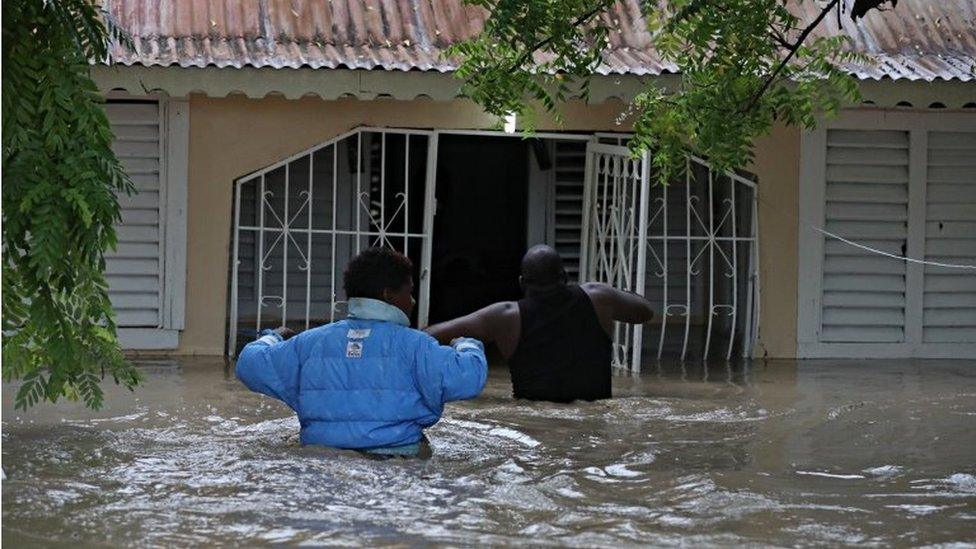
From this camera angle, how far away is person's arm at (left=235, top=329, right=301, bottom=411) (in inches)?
277

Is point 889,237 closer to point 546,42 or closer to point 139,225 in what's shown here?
point 546,42

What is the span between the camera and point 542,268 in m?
9.55

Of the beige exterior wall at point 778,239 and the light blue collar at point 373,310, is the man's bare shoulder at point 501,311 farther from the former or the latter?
the beige exterior wall at point 778,239

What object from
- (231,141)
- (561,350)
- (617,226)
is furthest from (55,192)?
(617,226)

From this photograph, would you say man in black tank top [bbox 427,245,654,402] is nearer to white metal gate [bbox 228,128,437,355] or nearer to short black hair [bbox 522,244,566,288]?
short black hair [bbox 522,244,566,288]

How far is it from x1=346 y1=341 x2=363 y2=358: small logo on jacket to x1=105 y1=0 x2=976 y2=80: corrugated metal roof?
16.5ft

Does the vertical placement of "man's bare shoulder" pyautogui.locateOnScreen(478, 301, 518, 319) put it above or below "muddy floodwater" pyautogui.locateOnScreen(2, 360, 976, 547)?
above

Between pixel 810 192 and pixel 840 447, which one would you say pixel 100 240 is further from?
pixel 810 192

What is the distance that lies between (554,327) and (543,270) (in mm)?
351

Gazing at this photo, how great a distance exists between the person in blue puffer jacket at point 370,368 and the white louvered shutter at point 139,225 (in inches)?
231

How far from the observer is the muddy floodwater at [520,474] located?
6195 millimetres

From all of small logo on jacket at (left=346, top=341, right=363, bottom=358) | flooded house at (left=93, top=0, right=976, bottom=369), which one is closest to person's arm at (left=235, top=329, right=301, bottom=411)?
small logo on jacket at (left=346, top=341, right=363, bottom=358)

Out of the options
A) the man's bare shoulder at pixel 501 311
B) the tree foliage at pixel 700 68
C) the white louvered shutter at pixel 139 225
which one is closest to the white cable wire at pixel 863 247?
the tree foliage at pixel 700 68

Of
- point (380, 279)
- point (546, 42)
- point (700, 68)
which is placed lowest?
point (380, 279)
